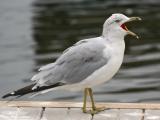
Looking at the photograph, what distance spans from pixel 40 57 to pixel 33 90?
739 centimetres

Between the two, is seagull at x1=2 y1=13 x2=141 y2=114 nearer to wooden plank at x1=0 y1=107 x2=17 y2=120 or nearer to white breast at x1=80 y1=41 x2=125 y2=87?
white breast at x1=80 y1=41 x2=125 y2=87

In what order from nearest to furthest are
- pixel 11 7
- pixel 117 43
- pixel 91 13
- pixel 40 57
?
1. pixel 117 43
2. pixel 40 57
3. pixel 91 13
4. pixel 11 7

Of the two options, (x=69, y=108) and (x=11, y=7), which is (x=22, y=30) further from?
(x=69, y=108)

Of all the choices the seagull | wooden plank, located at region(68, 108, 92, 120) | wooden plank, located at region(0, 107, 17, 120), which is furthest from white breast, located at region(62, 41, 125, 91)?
wooden plank, located at region(0, 107, 17, 120)

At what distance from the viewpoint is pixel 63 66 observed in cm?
614

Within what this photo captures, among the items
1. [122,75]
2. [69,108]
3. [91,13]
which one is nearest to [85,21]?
[91,13]

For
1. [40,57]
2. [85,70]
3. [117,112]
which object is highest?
[40,57]

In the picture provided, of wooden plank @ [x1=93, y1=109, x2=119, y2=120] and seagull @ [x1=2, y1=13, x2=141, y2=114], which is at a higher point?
seagull @ [x1=2, y1=13, x2=141, y2=114]

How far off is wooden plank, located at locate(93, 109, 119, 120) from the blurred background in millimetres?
3744

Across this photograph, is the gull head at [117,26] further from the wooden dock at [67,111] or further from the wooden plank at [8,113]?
the wooden plank at [8,113]

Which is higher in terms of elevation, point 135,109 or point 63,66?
point 63,66

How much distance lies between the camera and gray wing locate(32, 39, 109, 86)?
19.8 ft

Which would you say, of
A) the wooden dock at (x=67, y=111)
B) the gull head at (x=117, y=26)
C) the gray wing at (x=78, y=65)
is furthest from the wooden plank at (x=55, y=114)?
the gull head at (x=117, y=26)

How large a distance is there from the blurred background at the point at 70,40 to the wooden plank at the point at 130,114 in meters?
3.71
